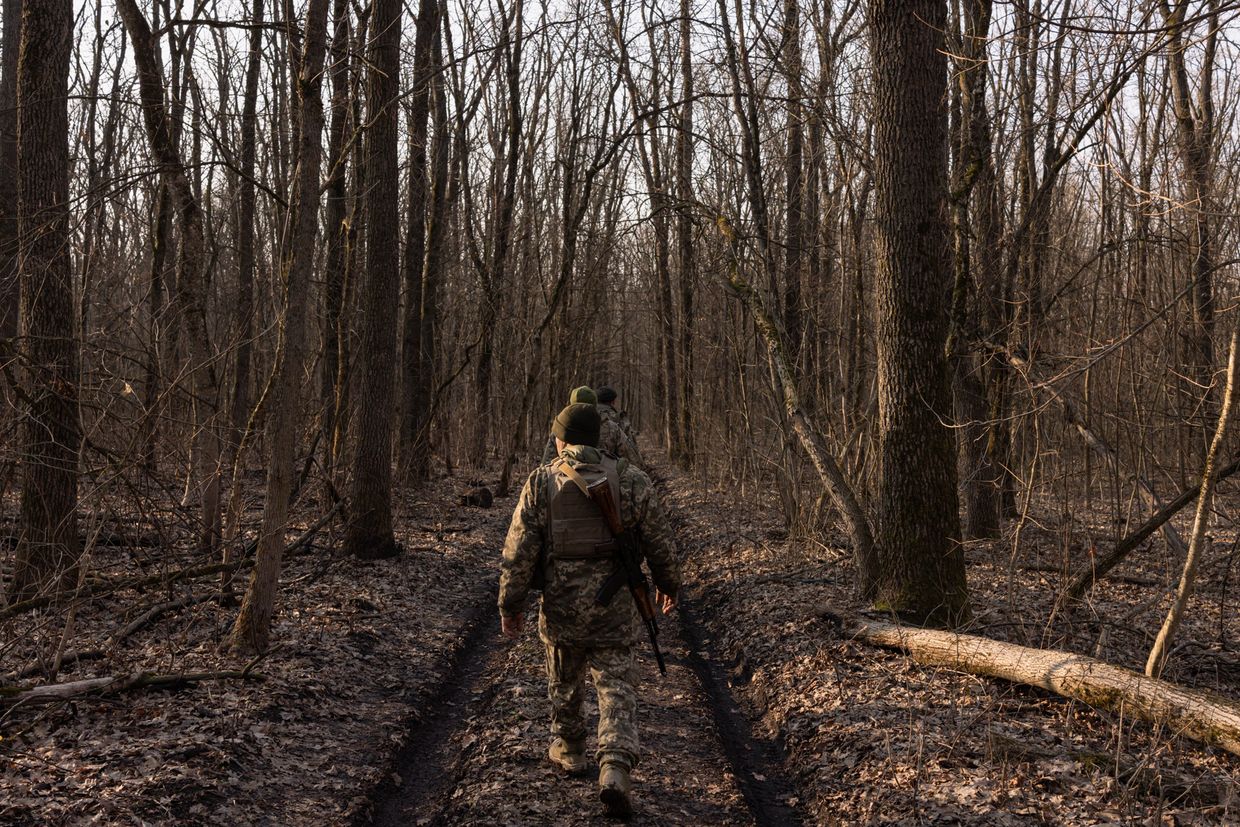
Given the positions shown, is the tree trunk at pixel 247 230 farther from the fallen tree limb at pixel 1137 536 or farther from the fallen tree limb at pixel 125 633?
the fallen tree limb at pixel 1137 536

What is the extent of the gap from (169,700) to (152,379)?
2.89m

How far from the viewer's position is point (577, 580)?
515 cm

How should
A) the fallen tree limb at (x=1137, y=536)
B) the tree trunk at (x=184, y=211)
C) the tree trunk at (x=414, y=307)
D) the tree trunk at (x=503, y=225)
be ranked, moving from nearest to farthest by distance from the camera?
the fallen tree limb at (x=1137, y=536), the tree trunk at (x=184, y=211), the tree trunk at (x=414, y=307), the tree trunk at (x=503, y=225)

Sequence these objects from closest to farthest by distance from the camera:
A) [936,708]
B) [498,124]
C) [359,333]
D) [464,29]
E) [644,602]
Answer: [644,602] < [936,708] < [359,333] < [464,29] < [498,124]

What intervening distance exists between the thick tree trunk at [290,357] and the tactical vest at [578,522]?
2.65 metres

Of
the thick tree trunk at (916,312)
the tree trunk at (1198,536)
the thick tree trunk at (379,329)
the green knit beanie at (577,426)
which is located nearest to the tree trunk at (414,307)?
the thick tree trunk at (379,329)

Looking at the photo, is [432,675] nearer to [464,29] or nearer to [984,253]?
[984,253]

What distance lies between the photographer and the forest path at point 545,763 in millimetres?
4750

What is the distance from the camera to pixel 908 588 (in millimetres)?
7188

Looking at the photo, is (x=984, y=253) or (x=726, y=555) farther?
(x=726, y=555)

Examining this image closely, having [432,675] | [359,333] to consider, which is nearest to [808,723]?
[432,675]

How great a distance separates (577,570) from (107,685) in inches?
122

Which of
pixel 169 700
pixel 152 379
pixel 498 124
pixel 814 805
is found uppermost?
pixel 498 124

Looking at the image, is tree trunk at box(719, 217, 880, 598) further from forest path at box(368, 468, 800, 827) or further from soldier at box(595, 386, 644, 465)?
soldier at box(595, 386, 644, 465)
